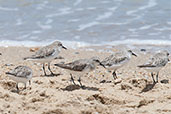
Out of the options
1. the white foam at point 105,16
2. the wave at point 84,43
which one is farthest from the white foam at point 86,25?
the wave at point 84,43

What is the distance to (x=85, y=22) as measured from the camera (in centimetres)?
1520

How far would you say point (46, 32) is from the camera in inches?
561

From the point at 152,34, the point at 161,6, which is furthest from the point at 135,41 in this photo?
the point at 161,6

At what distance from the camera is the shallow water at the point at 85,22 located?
1323cm

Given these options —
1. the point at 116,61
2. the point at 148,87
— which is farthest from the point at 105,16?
the point at 148,87

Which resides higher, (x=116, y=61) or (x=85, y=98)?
(x=116, y=61)

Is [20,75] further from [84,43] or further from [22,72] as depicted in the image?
[84,43]

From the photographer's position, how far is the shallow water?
13.2m

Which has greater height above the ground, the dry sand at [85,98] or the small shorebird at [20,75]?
the small shorebird at [20,75]

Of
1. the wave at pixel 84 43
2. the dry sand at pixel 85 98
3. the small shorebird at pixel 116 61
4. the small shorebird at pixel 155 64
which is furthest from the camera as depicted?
the wave at pixel 84 43

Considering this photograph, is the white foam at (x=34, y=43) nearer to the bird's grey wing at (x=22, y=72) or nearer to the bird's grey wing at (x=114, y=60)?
the bird's grey wing at (x=114, y=60)

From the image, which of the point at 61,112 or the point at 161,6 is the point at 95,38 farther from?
the point at 61,112

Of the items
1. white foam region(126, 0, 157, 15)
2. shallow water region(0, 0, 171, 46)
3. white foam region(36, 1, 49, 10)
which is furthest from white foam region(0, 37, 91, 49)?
white foam region(36, 1, 49, 10)

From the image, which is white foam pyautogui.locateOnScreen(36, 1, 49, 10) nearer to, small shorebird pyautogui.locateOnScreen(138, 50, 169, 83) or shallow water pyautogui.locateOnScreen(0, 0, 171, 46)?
shallow water pyautogui.locateOnScreen(0, 0, 171, 46)
